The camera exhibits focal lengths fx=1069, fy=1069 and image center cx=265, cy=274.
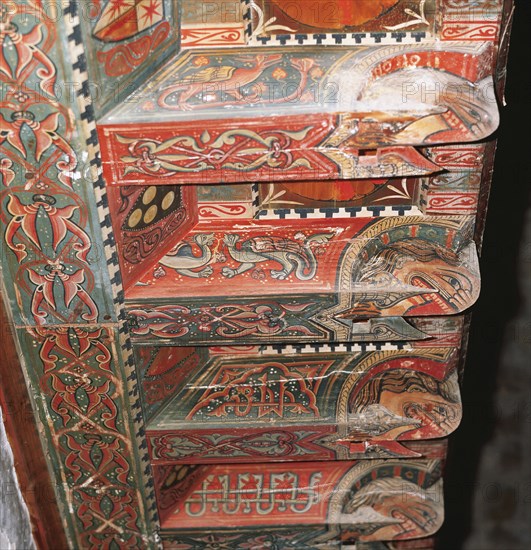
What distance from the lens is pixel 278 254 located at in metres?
3.74

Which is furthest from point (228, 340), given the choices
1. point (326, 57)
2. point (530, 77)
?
point (530, 77)

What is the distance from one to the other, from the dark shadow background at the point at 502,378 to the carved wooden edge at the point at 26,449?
3031 mm

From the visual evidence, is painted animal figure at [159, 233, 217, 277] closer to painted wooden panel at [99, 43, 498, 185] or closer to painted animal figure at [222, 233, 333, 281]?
painted animal figure at [222, 233, 333, 281]

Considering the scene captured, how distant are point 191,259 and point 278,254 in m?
0.31

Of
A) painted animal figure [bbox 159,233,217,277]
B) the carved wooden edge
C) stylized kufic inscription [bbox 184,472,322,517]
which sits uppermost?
painted animal figure [bbox 159,233,217,277]

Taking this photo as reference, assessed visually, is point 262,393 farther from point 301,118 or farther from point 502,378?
point 502,378

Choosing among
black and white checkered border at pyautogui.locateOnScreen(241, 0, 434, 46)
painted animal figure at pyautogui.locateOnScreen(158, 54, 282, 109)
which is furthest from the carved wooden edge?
black and white checkered border at pyautogui.locateOnScreen(241, 0, 434, 46)

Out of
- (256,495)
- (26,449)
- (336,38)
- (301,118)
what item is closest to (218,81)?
(301,118)

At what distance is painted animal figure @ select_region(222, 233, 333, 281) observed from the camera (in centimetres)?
369

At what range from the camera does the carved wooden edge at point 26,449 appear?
3.73m

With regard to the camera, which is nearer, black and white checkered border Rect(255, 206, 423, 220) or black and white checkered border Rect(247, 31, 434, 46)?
black and white checkered border Rect(247, 31, 434, 46)

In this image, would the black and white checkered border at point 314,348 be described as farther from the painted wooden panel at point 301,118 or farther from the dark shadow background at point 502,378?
the dark shadow background at point 502,378

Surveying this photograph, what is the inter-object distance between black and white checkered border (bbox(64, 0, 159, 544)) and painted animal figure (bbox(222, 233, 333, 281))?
397 mm

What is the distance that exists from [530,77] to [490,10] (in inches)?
127
